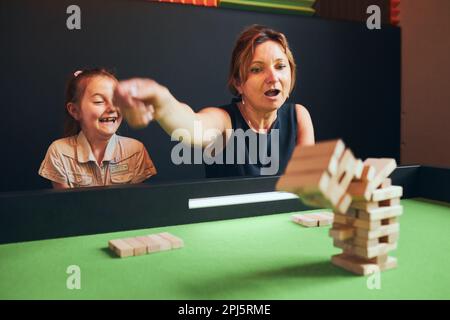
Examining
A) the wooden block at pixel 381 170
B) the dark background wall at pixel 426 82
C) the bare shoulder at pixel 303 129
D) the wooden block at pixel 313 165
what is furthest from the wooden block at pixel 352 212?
the dark background wall at pixel 426 82

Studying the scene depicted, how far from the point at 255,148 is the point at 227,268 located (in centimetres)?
185

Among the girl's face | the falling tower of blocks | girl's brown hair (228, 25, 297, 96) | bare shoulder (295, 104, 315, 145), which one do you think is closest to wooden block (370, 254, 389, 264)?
the falling tower of blocks

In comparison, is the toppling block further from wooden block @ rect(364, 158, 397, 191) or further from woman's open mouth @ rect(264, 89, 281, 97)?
woman's open mouth @ rect(264, 89, 281, 97)

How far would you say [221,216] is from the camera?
209cm

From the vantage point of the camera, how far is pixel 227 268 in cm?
147

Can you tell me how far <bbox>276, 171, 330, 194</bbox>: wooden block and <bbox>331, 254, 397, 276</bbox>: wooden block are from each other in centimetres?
33

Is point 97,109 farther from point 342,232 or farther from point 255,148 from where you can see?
point 342,232

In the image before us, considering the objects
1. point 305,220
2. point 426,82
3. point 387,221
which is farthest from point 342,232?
point 426,82

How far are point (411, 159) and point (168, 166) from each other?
2.29 m

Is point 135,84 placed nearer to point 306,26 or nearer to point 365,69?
point 306,26

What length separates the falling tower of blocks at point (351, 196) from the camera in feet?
4.09

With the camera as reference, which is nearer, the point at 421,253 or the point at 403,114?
the point at 421,253
